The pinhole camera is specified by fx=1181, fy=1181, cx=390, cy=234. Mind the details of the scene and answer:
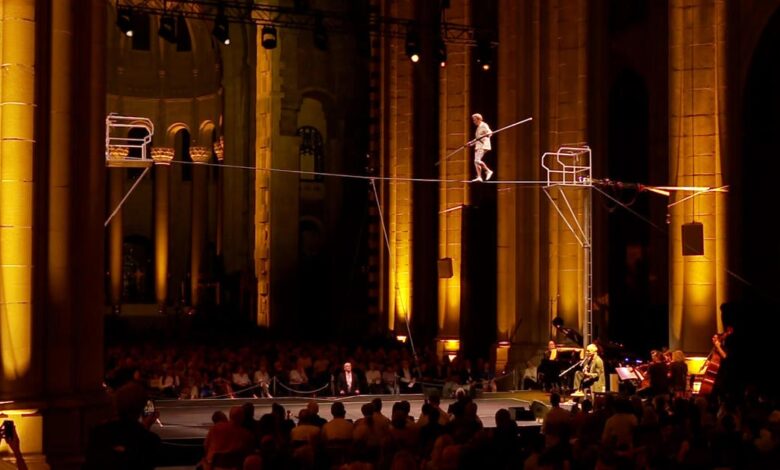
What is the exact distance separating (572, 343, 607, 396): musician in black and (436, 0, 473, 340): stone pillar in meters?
10.3

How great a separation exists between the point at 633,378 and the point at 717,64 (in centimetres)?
587

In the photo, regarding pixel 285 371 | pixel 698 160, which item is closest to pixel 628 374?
pixel 698 160

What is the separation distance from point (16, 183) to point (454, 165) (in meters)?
19.9

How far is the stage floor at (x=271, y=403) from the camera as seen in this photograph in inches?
708

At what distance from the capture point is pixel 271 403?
22.5 meters

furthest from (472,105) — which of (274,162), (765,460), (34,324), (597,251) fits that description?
(765,460)

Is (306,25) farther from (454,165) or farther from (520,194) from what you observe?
(520,194)

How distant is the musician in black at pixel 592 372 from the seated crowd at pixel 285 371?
153 inches

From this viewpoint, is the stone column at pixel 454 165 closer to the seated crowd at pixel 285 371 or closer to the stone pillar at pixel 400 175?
the seated crowd at pixel 285 371

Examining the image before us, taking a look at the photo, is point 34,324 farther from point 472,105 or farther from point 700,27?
point 472,105

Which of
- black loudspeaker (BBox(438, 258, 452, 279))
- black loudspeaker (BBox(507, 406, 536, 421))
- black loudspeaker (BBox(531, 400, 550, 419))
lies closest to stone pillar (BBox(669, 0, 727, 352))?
black loudspeaker (BBox(531, 400, 550, 419))

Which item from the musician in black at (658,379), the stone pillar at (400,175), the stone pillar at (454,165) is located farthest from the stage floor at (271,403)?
the stone pillar at (400,175)

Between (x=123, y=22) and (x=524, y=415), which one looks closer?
(x=524, y=415)

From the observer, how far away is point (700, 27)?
21.6 m
